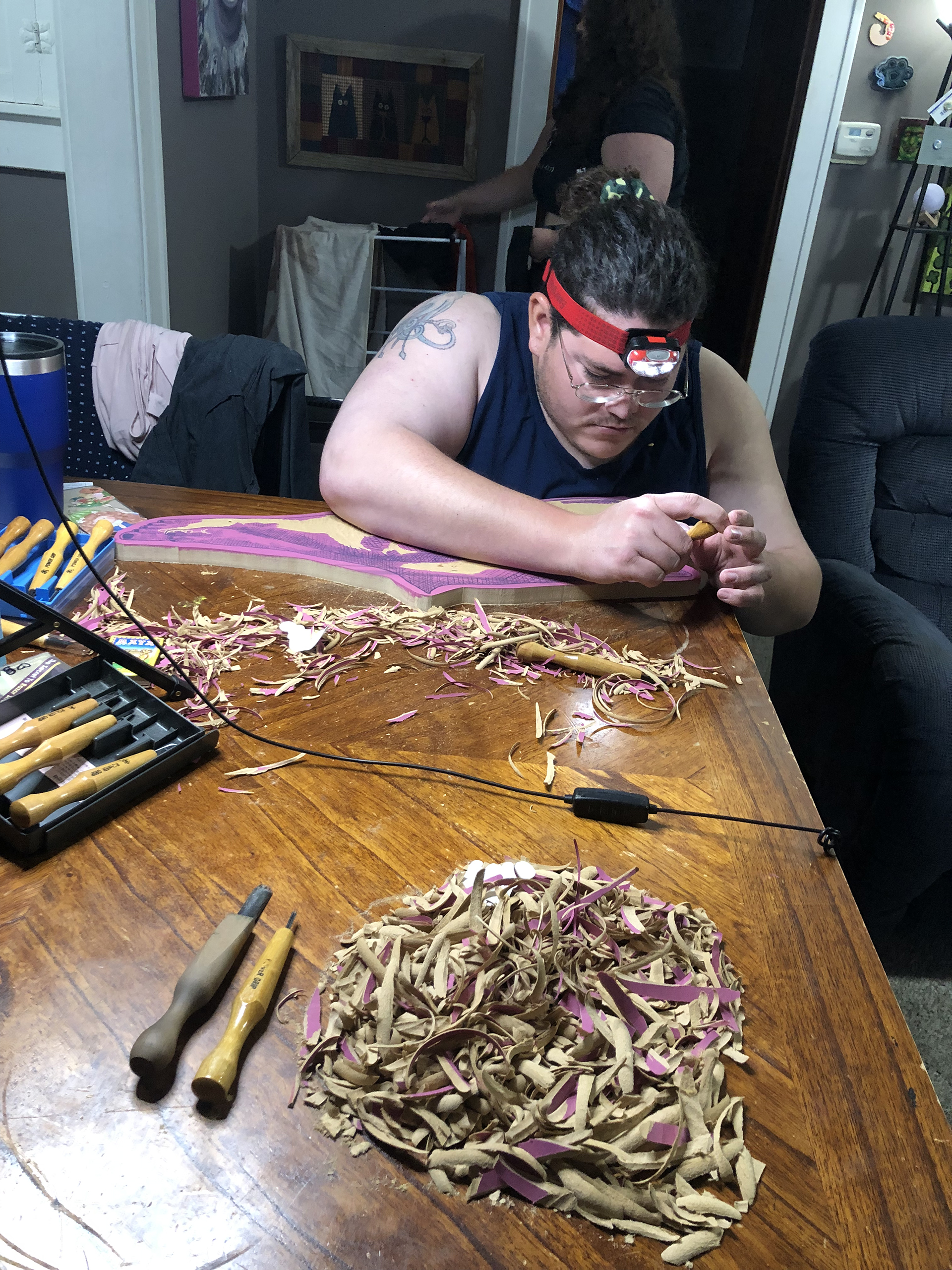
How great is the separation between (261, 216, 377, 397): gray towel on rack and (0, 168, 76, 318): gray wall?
562 millimetres

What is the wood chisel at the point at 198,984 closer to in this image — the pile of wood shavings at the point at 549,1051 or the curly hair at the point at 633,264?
the pile of wood shavings at the point at 549,1051

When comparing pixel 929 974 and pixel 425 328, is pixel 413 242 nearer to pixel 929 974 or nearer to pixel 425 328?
pixel 425 328

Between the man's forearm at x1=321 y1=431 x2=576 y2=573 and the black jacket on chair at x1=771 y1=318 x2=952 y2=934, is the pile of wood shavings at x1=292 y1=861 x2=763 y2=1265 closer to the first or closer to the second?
the man's forearm at x1=321 y1=431 x2=576 y2=573

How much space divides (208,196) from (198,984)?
2.56 m

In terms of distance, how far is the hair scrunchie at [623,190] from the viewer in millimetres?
1312

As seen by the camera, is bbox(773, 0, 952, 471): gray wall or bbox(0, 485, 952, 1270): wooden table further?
bbox(773, 0, 952, 471): gray wall

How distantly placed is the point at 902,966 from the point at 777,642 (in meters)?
0.74

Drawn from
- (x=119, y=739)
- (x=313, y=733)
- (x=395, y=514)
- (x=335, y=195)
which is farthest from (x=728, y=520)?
(x=335, y=195)

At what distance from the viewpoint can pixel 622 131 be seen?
233 centimetres

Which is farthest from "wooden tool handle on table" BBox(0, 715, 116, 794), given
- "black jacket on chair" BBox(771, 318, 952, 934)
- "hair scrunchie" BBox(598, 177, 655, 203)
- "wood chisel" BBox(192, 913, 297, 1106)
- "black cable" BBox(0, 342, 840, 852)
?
"black jacket on chair" BBox(771, 318, 952, 934)

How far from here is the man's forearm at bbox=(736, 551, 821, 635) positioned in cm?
132

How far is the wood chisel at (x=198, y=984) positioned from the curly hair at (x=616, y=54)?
2.37 meters

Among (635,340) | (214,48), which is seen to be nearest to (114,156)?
(214,48)

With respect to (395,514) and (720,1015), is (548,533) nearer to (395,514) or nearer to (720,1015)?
(395,514)
